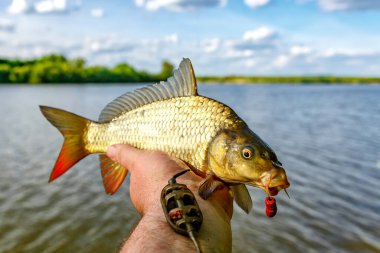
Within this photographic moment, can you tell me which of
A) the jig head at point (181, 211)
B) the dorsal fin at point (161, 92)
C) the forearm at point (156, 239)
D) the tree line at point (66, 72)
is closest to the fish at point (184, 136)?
the dorsal fin at point (161, 92)

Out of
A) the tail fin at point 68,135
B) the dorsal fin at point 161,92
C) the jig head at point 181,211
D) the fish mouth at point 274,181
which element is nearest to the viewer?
the jig head at point 181,211

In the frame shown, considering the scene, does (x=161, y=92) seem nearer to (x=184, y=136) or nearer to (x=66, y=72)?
(x=184, y=136)

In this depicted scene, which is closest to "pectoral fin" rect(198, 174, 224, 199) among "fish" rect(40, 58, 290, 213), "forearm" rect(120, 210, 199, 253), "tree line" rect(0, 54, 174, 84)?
"fish" rect(40, 58, 290, 213)

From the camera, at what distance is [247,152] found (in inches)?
101

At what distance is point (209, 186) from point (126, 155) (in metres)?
0.97

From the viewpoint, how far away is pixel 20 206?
7.88 meters

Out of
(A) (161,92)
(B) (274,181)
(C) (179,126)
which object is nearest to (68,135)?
(A) (161,92)

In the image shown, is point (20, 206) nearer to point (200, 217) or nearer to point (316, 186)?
point (316, 186)

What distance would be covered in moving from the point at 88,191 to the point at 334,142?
9502mm

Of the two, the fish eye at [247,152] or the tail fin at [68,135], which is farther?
the tail fin at [68,135]

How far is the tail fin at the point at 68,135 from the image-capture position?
12.2 feet

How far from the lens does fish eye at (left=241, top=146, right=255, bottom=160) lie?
256 centimetres

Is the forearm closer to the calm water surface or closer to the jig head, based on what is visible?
the jig head

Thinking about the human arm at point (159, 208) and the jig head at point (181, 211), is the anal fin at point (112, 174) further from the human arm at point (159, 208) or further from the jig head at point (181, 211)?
the jig head at point (181, 211)
